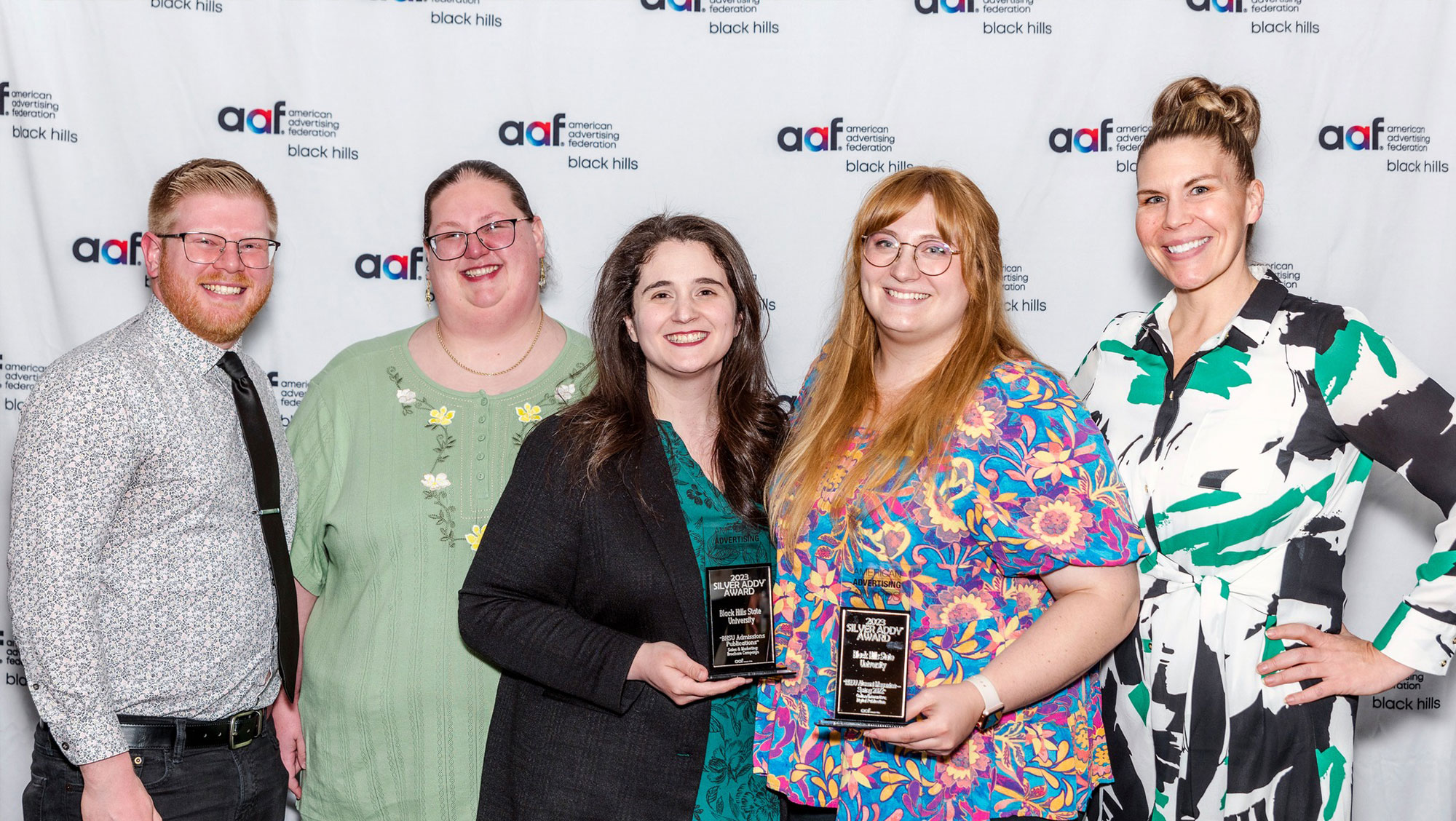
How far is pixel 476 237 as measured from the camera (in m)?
2.29

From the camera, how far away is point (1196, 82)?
6.46 ft

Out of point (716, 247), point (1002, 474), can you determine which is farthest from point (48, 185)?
point (1002, 474)

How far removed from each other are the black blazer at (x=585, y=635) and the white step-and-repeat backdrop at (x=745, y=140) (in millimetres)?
1398

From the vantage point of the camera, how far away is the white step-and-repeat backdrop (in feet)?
10.0

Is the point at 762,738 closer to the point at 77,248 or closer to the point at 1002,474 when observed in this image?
the point at 1002,474

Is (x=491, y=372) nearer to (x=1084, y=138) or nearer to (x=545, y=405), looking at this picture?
(x=545, y=405)

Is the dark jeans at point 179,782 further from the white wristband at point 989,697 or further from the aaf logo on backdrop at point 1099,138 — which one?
the aaf logo on backdrop at point 1099,138

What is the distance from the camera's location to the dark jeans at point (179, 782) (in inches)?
75.4

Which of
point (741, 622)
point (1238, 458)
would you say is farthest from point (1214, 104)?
point (741, 622)

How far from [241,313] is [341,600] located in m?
0.62

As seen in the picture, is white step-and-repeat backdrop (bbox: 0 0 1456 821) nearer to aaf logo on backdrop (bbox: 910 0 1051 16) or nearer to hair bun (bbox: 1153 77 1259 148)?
aaf logo on backdrop (bbox: 910 0 1051 16)

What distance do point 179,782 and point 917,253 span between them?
162 centimetres

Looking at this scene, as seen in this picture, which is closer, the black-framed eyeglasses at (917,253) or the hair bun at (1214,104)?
the black-framed eyeglasses at (917,253)

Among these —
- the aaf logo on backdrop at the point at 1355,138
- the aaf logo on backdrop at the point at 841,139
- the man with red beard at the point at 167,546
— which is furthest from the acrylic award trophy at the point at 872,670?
the aaf logo on backdrop at the point at 1355,138
